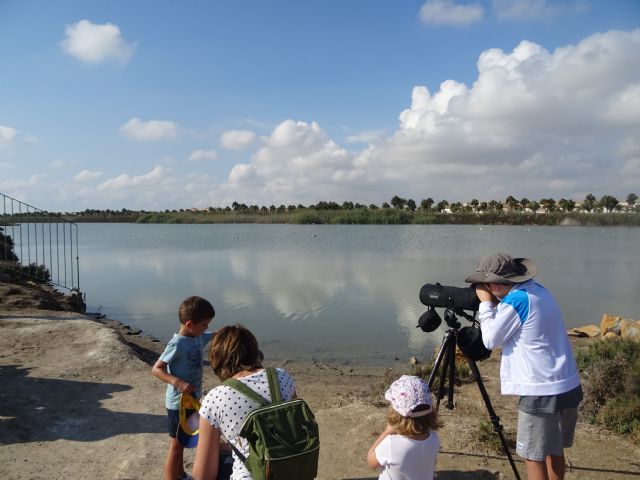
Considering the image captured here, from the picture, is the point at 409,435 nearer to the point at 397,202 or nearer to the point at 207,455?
the point at 207,455

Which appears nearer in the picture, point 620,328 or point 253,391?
point 253,391

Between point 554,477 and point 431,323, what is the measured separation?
1.04m

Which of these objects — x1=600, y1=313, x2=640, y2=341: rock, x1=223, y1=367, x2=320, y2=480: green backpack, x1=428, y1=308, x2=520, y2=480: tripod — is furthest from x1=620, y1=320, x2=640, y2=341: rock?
x1=223, y1=367, x2=320, y2=480: green backpack

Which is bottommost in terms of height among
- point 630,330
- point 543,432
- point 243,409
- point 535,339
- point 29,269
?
point 630,330

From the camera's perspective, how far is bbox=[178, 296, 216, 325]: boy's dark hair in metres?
2.70

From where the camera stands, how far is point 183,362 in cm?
278

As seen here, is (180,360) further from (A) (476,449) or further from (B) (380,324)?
(B) (380,324)

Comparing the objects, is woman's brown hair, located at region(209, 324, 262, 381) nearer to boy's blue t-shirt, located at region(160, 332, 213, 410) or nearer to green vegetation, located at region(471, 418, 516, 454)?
boy's blue t-shirt, located at region(160, 332, 213, 410)

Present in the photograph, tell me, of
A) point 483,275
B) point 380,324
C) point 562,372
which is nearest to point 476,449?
point 562,372

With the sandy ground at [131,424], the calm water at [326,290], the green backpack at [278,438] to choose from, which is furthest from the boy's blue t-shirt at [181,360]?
the calm water at [326,290]

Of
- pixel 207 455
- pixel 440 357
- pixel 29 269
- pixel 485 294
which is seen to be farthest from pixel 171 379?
pixel 29 269

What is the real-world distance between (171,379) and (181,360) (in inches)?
5.0

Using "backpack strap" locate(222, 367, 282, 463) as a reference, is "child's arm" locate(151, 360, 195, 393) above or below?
below

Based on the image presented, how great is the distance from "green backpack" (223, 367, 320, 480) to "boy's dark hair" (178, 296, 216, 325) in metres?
0.96
